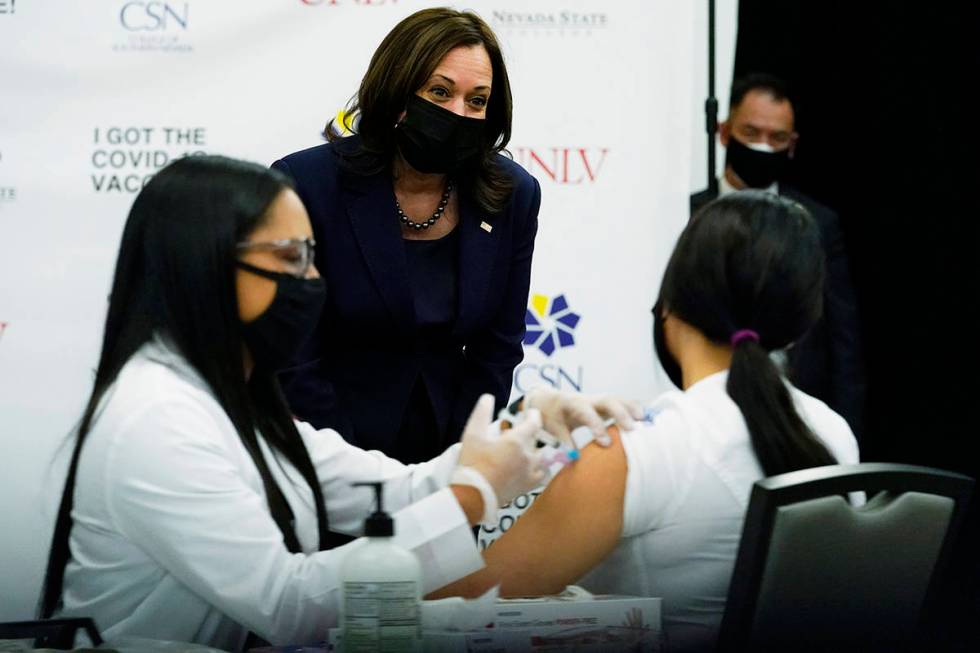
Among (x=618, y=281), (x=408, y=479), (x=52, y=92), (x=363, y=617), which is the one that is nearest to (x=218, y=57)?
(x=52, y=92)

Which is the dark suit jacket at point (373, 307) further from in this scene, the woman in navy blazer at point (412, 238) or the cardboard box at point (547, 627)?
the cardboard box at point (547, 627)

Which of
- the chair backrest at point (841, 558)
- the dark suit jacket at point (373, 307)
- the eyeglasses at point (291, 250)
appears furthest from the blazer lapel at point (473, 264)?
the chair backrest at point (841, 558)

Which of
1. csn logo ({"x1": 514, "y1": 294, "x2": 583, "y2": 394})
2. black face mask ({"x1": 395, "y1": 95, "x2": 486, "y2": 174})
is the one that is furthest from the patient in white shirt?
csn logo ({"x1": 514, "y1": 294, "x2": 583, "y2": 394})

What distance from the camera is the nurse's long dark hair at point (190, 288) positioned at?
5.38ft

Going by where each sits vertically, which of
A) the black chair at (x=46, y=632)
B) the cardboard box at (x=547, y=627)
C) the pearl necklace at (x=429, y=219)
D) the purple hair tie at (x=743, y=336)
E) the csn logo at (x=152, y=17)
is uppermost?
the csn logo at (x=152, y=17)

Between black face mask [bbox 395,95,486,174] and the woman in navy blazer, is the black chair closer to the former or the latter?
the woman in navy blazer

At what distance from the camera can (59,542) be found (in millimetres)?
1701

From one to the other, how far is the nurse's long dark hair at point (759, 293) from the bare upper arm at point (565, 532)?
0.18 m

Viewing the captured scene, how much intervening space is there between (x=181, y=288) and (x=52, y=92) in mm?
2104

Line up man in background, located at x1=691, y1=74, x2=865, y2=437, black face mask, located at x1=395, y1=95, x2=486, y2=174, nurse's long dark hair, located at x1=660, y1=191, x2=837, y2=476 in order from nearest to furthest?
nurse's long dark hair, located at x1=660, y1=191, x2=837, y2=476, black face mask, located at x1=395, y1=95, x2=486, y2=174, man in background, located at x1=691, y1=74, x2=865, y2=437

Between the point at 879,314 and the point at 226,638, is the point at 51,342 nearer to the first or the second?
the point at 226,638

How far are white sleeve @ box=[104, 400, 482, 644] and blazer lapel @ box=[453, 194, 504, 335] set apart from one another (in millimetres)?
981

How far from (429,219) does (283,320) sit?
0.91 metres

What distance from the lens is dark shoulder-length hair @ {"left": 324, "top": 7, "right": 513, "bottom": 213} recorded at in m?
2.48
